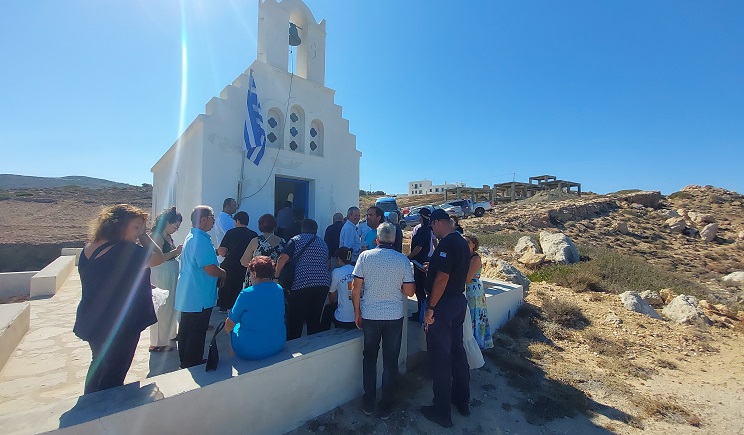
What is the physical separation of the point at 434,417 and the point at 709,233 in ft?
87.3

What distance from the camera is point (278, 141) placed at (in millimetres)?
7207

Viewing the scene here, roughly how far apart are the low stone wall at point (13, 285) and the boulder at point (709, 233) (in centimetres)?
3151

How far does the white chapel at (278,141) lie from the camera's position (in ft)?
21.2

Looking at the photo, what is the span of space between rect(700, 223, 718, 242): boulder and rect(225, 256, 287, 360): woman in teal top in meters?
27.6

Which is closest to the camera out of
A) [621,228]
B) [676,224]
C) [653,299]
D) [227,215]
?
[227,215]

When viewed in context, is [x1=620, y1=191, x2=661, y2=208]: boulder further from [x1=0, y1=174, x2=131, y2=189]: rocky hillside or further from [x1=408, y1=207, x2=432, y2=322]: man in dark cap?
[x1=0, y1=174, x2=131, y2=189]: rocky hillside

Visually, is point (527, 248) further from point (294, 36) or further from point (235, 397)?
point (235, 397)

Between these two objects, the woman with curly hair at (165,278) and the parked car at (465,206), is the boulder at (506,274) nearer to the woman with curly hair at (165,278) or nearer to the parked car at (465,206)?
the woman with curly hair at (165,278)

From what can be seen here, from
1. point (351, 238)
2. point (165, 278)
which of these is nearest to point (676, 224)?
point (351, 238)

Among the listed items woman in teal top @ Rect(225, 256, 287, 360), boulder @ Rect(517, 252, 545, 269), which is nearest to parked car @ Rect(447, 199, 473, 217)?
boulder @ Rect(517, 252, 545, 269)

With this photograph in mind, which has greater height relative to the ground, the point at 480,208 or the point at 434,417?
the point at 480,208

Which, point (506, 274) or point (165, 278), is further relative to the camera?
point (506, 274)

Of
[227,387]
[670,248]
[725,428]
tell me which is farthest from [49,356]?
Answer: [670,248]

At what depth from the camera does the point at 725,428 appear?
3.56 metres
